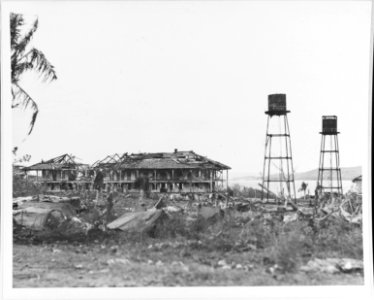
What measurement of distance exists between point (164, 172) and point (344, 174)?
5.78 feet

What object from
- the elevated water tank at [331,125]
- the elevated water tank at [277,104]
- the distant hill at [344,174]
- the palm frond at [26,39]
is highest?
A: the palm frond at [26,39]

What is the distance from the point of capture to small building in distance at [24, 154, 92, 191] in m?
5.51

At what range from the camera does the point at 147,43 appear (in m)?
5.39

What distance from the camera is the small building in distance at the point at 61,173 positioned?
551 cm

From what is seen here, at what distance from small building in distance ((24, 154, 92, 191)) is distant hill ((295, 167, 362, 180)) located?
209 centimetres

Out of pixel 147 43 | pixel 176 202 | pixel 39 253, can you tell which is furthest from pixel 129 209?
pixel 147 43

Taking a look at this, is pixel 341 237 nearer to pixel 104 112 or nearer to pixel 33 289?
pixel 104 112

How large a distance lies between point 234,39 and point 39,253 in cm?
281

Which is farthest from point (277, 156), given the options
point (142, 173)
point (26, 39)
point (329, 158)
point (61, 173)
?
point (26, 39)

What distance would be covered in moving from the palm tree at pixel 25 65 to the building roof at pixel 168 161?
3.29 ft

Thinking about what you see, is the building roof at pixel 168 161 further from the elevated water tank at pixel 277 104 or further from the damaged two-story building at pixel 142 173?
the elevated water tank at pixel 277 104

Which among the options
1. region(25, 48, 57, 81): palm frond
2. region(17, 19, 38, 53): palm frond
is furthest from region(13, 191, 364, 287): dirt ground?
region(17, 19, 38, 53): palm frond

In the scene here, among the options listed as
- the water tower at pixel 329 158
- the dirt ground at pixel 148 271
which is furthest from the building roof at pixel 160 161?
the water tower at pixel 329 158

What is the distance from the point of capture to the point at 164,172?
18.3 ft
